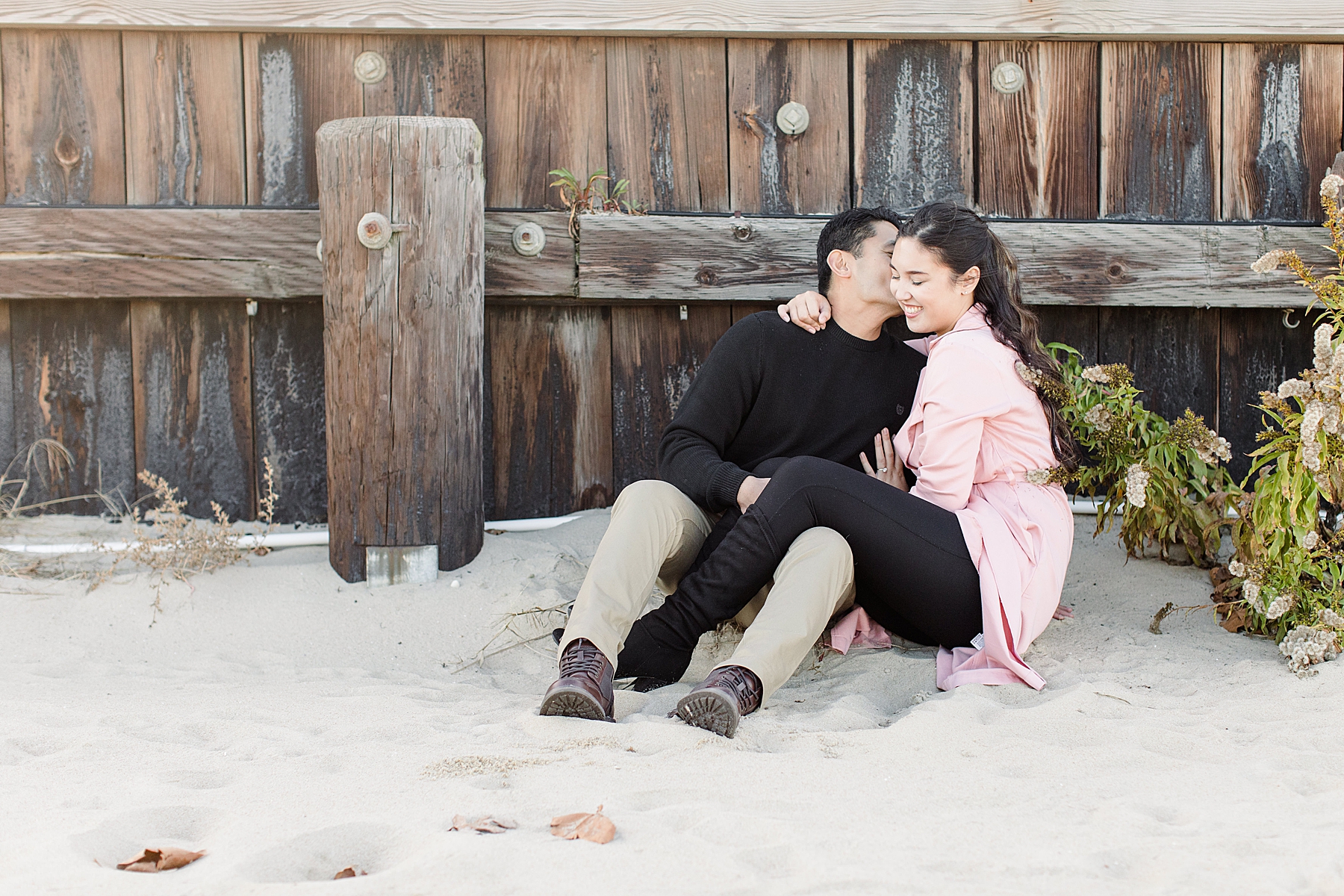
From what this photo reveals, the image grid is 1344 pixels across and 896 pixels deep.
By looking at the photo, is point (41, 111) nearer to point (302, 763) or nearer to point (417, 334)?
point (417, 334)

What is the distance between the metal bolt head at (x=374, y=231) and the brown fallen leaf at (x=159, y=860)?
6.10 ft

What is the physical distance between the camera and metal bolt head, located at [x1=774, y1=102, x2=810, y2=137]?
3465 mm

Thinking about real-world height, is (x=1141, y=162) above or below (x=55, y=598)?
above

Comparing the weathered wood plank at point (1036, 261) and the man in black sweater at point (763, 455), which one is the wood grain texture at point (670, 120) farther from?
the man in black sweater at point (763, 455)

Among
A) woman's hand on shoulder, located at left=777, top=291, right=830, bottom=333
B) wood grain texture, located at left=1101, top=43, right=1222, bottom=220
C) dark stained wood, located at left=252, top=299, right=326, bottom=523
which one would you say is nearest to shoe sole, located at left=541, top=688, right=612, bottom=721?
woman's hand on shoulder, located at left=777, top=291, right=830, bottom=333

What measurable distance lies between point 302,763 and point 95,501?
209cm

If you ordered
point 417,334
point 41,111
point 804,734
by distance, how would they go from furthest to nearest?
point 41,111 → point 417,334 → point 804,734

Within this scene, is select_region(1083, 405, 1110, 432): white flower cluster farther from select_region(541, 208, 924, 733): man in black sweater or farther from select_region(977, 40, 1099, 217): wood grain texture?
select_region(977, 40, 1099, 217): wood grain texture

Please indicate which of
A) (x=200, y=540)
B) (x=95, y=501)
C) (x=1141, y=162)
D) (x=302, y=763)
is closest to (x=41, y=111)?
(x=95, y=501)

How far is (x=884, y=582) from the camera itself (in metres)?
2.47

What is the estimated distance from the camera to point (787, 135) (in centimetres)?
349

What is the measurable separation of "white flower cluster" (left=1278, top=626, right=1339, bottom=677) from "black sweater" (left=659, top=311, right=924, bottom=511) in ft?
3.66

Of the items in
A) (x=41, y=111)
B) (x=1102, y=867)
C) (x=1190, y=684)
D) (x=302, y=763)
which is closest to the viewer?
(x=1102, y=867)

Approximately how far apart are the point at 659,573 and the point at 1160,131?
2.46m
